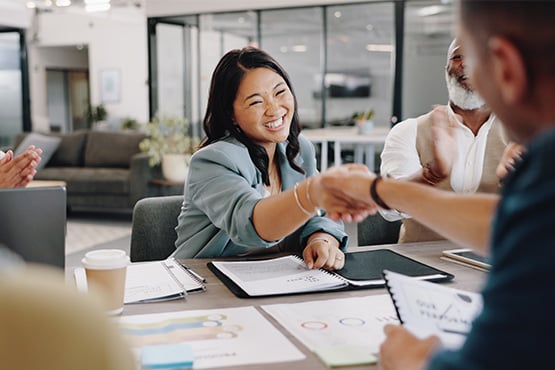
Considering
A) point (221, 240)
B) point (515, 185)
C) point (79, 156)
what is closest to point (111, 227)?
point (79, 156)

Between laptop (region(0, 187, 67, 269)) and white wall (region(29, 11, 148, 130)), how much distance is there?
12550mm

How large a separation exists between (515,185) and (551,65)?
0.37ft

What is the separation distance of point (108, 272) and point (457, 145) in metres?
1.38

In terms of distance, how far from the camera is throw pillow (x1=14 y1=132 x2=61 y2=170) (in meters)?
7.55

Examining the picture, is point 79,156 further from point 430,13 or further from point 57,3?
point 430,13

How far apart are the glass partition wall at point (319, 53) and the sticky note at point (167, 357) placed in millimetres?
7759

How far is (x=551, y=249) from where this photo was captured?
1.70 feet

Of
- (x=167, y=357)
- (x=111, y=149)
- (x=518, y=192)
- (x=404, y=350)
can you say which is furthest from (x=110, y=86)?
(x=518, y=192)

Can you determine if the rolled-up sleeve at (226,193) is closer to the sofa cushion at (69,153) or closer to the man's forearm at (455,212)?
the man's forearm at (455,212)

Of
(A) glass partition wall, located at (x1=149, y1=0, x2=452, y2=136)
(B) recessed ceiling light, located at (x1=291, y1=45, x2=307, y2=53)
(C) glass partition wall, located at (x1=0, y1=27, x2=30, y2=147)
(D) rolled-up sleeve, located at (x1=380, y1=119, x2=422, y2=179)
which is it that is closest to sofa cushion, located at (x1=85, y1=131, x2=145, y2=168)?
(A) glass partition wall, located at (x1=149, y1=0, x2=452, y2=136)

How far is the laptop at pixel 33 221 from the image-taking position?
116 cm

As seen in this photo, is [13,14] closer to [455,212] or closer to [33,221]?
[33,221]

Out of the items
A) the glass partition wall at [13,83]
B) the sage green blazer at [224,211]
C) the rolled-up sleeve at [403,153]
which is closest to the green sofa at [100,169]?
the glass partition wall at [13,83]

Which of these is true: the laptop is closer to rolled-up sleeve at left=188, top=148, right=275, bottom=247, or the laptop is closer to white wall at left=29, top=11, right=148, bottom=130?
rolled-up sleeve at left=188, top=148, right=275, bottom=247
